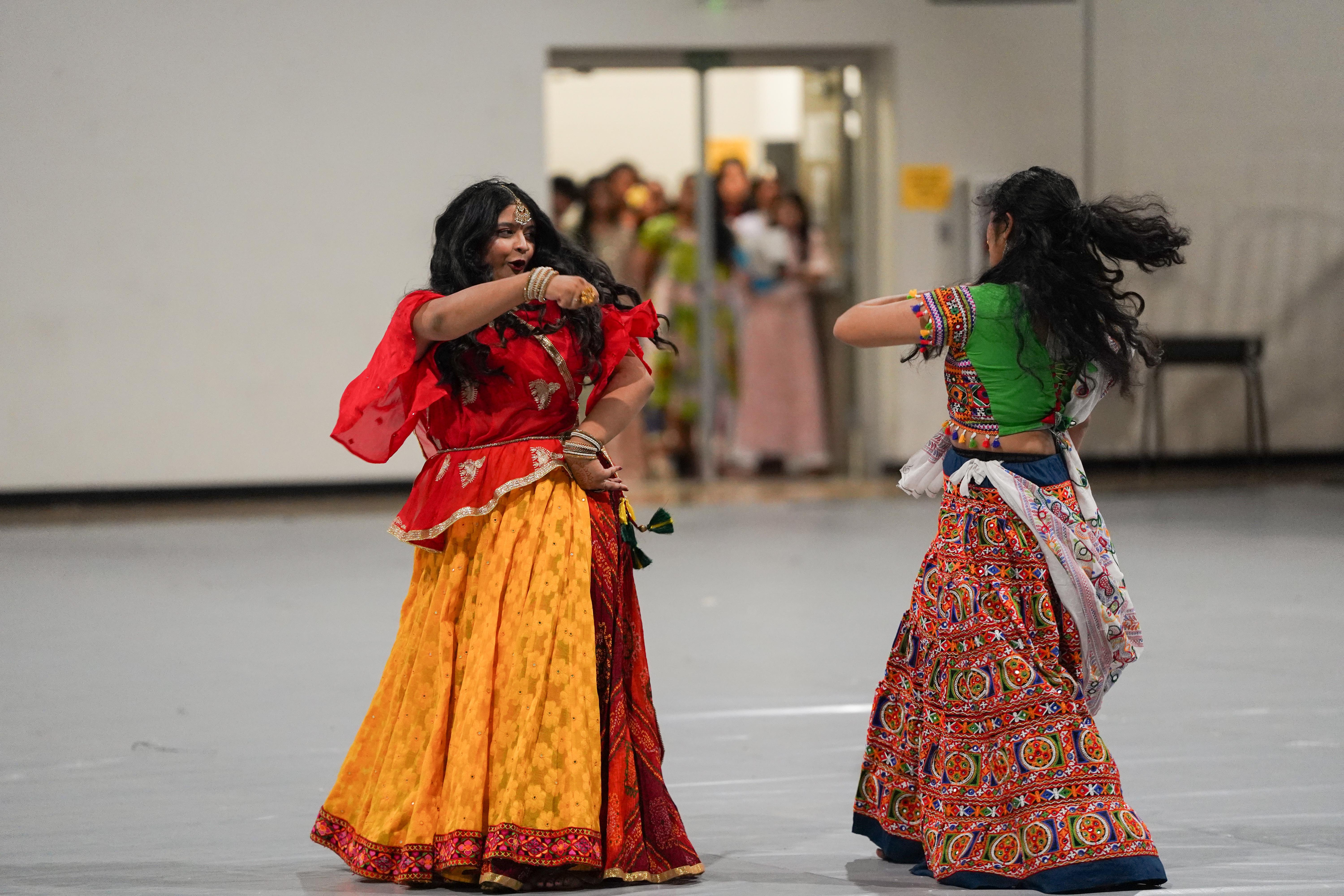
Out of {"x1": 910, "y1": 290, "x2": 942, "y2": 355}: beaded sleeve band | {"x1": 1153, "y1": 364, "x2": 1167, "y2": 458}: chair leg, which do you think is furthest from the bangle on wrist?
{"x1": 1153, "y1": 364, "x2": 1167, "y2": 458}: chair leg

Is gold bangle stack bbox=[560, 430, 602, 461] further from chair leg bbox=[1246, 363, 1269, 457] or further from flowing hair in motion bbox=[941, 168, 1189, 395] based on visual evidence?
chair leg bbox=[1246, 363, 1269, 457]

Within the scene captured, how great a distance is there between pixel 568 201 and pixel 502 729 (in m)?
7.10

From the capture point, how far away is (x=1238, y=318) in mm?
9695

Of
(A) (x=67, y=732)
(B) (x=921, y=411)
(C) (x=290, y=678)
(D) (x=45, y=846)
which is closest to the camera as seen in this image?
(D) (x=45, y=846)

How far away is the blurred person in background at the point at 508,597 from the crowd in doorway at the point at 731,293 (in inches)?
256

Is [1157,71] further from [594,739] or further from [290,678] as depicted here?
[594,739]

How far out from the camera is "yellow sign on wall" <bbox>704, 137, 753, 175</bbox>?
9.41 meters

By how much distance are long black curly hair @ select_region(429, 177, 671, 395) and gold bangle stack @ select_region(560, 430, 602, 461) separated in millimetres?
128

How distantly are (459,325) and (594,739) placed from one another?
0.77 meters

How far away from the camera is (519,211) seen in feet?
9.22

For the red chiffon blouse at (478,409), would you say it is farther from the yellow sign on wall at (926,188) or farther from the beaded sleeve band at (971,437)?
the yellow sign on wall at (926,188)

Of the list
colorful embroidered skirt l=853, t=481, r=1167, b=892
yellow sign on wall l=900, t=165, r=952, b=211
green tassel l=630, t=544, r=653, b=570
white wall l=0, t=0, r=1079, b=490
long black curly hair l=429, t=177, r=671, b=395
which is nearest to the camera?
colorful embroidered skirt l=853, t=481, r=1167, b=892

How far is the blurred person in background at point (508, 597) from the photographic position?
2.63 metres

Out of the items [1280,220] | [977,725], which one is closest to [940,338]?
[977,725]
